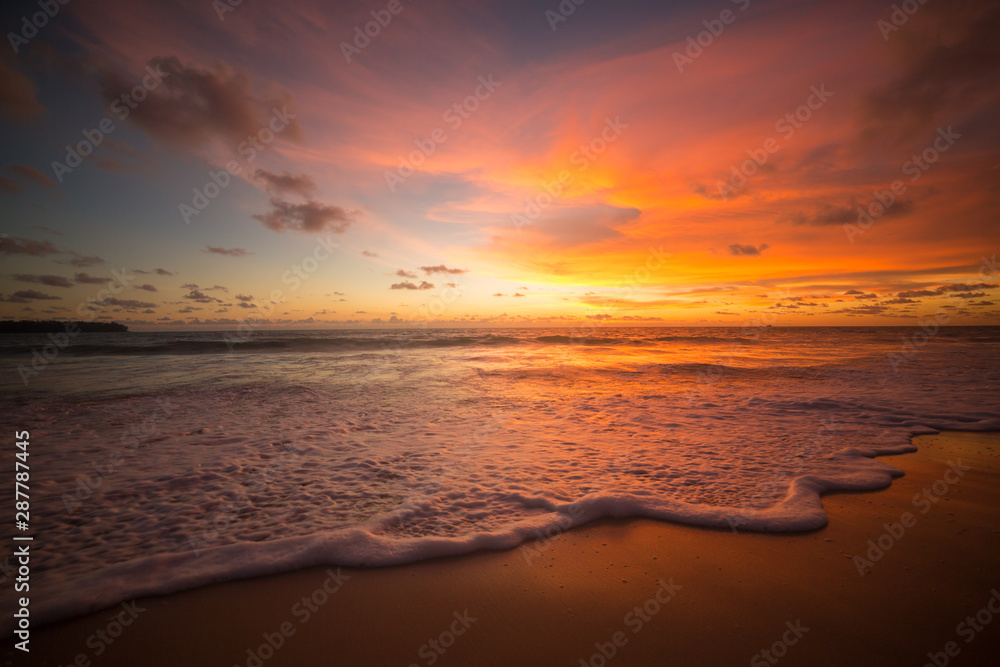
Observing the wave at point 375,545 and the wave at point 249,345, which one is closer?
the wave at point 375,545

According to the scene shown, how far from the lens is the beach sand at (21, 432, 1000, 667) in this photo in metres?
2.57

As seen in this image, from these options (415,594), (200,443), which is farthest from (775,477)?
(200,443)

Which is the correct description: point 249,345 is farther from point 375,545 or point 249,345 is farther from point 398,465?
point 375,545

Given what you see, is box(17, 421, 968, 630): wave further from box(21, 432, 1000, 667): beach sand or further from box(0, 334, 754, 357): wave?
box(0, 334, 754, 357): wave

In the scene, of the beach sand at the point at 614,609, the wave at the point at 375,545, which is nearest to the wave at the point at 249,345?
the wave at the point at 375,545

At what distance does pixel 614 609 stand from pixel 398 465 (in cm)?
392

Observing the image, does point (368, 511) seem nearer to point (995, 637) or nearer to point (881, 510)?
point (995, 637)

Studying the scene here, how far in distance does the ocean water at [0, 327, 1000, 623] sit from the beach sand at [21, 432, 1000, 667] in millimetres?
310

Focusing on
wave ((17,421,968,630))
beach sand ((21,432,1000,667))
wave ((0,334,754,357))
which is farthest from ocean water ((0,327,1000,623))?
wave ((0,334,754,357))

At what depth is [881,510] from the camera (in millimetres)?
4426

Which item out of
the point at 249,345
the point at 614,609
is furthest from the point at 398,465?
the point at 249,345

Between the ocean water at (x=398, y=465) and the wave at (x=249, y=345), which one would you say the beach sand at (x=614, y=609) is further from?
the wave at (x=249, y=345)

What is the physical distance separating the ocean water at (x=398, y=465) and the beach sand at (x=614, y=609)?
310mm

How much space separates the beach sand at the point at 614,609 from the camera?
2.57 metres
